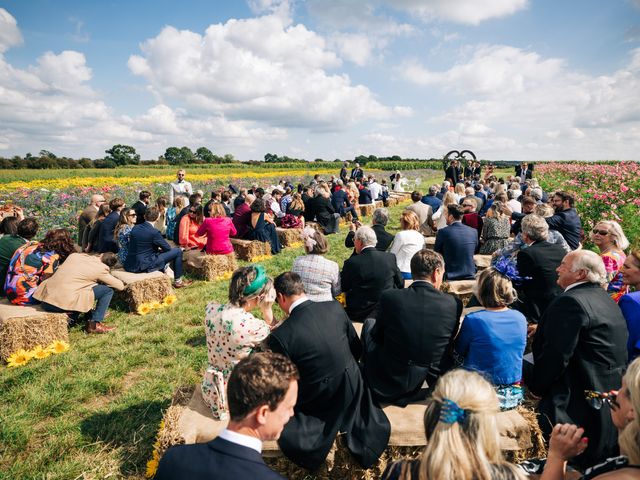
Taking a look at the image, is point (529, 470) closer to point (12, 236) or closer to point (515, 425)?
point (515, 425)

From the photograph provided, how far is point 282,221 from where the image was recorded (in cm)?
1203

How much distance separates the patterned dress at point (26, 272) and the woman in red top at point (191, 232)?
11.6 ft

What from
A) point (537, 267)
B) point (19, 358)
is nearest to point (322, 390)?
point (537, 267)

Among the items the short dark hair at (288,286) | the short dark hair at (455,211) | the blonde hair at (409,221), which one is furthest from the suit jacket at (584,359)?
the blonde hair at (409,221)

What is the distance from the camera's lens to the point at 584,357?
291 centimetres

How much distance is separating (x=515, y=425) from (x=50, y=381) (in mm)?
5305

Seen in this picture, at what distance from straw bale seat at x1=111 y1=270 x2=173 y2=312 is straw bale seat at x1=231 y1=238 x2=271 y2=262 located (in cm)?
280

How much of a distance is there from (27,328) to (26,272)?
0.95 meters

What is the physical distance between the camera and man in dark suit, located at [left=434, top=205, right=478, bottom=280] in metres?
6.31

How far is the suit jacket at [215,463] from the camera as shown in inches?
63.8

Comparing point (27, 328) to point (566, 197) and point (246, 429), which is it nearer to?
point (246, 429)

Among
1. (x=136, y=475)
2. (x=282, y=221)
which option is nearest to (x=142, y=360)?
(x=136, y=475)

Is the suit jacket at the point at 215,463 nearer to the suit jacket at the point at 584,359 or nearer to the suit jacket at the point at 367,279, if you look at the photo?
the suit jacket at the point at 584,359

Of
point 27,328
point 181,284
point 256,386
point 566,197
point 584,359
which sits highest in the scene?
point 566,197
